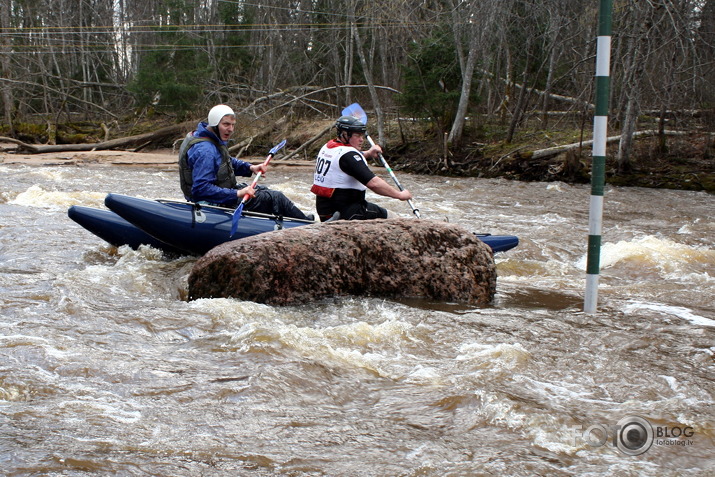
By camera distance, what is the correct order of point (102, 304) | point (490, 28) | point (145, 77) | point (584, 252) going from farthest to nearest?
point (145, 77) → point (490, 28) → point (584, 252) → point (102, 304)

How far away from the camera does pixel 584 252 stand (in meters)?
7.55

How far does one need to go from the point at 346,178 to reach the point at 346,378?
8.62 ft

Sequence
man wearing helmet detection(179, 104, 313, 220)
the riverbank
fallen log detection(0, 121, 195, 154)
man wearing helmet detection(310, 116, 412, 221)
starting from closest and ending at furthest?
man wearing helmet detection(310, 116, 412, 221) < man wearing helmet detection(179, 104, 313, 220) < the riverbank < fallen log detection(0, 121, 195, 154)

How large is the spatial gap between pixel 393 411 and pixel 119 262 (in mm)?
3683

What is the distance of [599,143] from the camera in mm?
4539

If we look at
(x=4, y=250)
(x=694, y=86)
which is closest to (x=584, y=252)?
(x=694, y=86)

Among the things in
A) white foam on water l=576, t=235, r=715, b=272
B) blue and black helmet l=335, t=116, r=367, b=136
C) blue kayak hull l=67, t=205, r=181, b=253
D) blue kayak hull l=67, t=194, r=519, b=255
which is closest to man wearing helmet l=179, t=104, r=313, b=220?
blue kayak hull l=67, t=194, r=519, b=255

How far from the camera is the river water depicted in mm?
2736

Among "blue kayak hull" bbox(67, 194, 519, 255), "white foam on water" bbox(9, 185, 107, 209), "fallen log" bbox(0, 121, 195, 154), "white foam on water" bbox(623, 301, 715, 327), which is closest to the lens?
"white foam on water" bbox(623, 301, 715, 327)

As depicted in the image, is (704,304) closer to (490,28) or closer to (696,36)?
(696,36)

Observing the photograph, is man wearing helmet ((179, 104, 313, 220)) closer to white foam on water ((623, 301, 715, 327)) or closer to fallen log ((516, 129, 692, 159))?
white foam on water ((623, 301, 715, 327))

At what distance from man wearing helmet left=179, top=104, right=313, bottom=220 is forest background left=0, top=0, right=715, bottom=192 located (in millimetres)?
6318

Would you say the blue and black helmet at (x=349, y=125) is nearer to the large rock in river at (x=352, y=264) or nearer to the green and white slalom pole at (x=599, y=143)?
the large rock in river at (x=352, y=264)

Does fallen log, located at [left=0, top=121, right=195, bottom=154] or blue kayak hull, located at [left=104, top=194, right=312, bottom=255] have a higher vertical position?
fallen log, located at [left=0, top=121, right=195, bottom=154]
